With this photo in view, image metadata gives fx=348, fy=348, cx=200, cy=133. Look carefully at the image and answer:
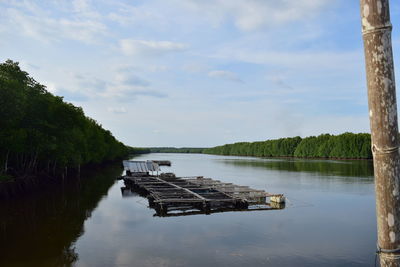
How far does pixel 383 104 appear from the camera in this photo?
2.19 m

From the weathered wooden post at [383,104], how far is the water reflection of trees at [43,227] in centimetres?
1597

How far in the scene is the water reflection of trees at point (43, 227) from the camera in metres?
16.5

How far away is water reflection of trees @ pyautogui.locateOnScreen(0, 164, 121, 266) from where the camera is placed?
16.5m

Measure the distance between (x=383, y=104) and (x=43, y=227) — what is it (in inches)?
972

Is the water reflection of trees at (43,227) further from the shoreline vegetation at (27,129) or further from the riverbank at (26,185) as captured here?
the shoreline vegetation at (27,129)

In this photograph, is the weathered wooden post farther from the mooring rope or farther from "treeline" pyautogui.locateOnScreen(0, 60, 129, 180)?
"treeline" pyautogui.locateOnScreen(0, 60, 129, 180)

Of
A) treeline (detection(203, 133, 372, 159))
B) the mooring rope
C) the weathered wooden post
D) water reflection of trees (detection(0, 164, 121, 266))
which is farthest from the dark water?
treeline (detection(203, 133, 372, 159))

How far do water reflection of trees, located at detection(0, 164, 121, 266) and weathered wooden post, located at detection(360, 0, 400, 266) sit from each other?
16.0 metres

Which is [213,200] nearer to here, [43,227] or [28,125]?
[43,227]

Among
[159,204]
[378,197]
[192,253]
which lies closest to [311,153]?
[159,204]

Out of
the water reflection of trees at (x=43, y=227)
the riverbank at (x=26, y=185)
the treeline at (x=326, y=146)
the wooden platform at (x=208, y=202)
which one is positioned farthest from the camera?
the treeline at (x=326, y=146)

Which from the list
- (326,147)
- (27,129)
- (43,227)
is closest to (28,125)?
(27,129)

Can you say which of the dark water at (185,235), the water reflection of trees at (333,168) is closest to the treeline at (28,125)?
the dark water at (185,235)

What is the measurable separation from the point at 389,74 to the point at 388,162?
1.82 feet
